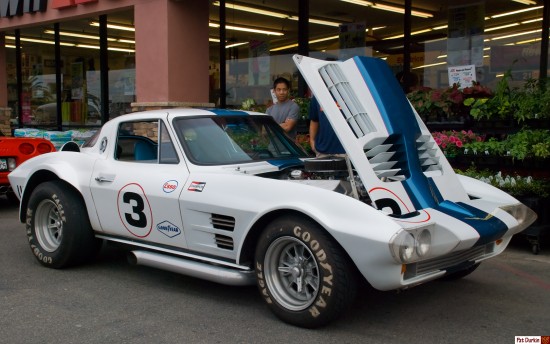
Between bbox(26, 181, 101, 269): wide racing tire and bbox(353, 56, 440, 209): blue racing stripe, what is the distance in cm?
284

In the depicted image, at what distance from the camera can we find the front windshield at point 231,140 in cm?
476

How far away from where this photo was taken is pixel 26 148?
845 centimetres

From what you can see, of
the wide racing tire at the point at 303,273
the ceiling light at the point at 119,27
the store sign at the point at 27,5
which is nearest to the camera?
the wide racing tire at the point at 303,273

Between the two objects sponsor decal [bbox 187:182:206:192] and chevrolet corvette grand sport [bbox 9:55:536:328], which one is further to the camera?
sponsor decal [bbox 187:182:206:192]

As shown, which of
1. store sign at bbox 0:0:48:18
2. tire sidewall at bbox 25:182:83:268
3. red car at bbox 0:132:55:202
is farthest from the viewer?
store sign at bbox 0:0:48:18

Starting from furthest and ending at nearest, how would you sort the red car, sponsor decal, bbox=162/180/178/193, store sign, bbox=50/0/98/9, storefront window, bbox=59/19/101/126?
storefront window, bbox=59/19/101/126, store sign, bbox=50/0/98/9, the red car, sponsor decal, bbox=162/180/178/193

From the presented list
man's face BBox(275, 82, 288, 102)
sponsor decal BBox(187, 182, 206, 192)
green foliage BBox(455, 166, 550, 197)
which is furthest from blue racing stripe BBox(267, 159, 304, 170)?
green foliage BBox(455, 166, 550, 197)

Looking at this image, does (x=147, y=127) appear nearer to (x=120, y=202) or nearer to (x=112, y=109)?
(x=120, y=202)

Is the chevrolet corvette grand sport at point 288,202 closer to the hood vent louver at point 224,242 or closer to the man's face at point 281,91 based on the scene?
the hood vent louver at point 224,242

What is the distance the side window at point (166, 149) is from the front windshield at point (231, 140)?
105 mm

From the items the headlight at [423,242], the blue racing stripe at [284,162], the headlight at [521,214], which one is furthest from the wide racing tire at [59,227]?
the headlight at [521,214]

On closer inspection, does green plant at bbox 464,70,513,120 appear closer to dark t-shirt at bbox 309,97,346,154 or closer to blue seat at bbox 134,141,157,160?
dark t-shirt at bbox 309,97,346,154

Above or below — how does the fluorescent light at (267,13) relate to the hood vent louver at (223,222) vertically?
above

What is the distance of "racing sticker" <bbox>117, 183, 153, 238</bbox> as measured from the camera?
4727mm
